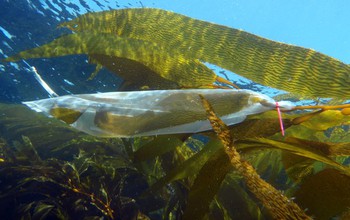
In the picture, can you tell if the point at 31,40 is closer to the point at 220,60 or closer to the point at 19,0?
the point at 19,0

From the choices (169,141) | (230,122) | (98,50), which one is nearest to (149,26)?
(98,50)

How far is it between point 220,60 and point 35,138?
6.40m

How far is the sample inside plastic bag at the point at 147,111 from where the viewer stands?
1172mm

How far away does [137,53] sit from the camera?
1.82m

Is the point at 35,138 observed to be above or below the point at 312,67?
below

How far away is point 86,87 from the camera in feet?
42.0

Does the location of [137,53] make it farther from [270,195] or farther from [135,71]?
[270,195]

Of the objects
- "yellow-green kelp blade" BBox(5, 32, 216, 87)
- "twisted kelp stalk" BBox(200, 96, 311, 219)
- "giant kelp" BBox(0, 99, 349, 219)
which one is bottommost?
"giant kelp" BBox(0, 99, 349, 219)

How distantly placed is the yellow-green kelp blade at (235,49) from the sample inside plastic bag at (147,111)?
280mm

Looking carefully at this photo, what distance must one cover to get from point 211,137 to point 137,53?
798 mm

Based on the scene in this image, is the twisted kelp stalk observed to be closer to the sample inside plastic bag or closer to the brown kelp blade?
the sample inside plastic bag

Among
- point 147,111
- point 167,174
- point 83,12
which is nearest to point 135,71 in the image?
point 167,174

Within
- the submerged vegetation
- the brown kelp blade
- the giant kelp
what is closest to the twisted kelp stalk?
the submerged vegetation

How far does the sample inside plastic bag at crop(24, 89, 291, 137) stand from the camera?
117 centimetres
